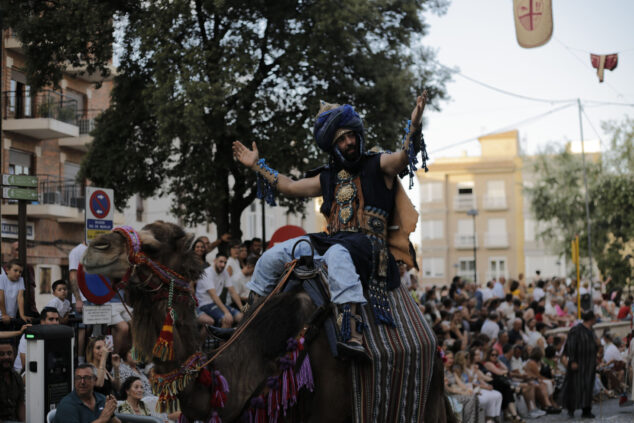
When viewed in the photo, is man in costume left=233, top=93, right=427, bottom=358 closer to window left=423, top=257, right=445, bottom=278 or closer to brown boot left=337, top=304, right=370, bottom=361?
brown boot left=337, top=304, right=370, bottom=361

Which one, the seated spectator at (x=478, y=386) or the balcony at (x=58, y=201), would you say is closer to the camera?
the seated spectator at (x=478, y=386)

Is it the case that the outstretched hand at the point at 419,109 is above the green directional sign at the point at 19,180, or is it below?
below

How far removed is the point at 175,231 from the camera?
5195 millimetres

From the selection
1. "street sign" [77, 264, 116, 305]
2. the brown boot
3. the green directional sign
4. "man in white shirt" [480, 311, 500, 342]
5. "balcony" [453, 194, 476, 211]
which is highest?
"balcony" [453, 194, 476, 211]

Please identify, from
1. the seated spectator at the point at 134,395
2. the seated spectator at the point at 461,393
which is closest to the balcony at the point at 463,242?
the seated spectator at the point at 461,393

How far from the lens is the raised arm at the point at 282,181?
668cm

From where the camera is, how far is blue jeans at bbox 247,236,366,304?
5.71 metres

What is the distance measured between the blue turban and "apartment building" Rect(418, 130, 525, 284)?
74.0 m

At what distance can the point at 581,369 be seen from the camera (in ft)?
65.4

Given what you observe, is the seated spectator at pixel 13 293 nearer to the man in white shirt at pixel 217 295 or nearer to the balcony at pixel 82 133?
the man in white shirt at pixel 217 295

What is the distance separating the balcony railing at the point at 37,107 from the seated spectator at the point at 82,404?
964 inches

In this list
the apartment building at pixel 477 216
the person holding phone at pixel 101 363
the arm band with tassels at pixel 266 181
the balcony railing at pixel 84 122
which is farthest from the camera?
the apartment building at pixel 477 216

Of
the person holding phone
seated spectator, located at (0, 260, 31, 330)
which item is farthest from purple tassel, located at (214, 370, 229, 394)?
seated spectator, located at (0, 260, 31, 330)

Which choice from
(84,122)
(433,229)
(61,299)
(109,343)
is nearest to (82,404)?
(109,343)
